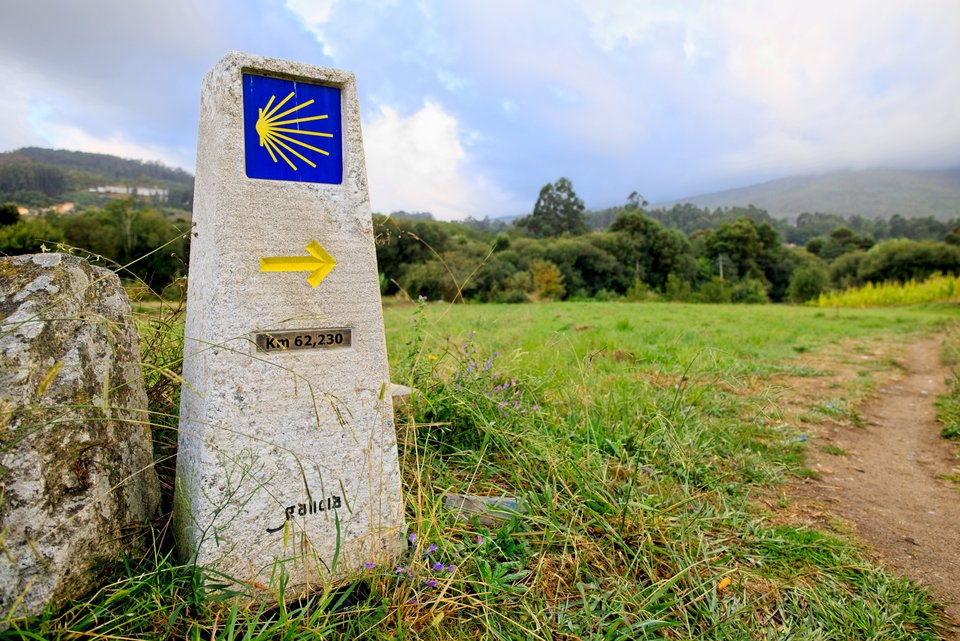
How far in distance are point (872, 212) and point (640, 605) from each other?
746 feet

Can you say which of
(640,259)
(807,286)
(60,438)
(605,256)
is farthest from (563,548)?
(640,259)

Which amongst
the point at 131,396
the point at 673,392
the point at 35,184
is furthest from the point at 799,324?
the point at 35,184

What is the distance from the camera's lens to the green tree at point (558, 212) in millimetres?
63406

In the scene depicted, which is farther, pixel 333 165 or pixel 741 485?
pixel 741 485

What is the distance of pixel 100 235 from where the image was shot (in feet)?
60.8

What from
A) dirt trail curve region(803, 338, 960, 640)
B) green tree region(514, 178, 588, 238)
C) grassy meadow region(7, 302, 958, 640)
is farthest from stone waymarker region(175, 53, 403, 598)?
green tree region(514, 178, 588, 238)

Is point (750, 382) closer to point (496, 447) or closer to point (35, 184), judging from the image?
point (496, 447)

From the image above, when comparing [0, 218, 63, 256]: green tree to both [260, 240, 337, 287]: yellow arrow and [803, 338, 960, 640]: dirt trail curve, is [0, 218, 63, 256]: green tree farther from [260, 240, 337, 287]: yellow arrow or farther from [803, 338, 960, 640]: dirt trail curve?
[803, 338, 960, 640]: dirt trail curve

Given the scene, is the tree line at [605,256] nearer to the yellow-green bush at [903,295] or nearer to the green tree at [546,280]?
the green tree at [546,280]

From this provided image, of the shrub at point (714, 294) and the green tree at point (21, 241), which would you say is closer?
the green tree at point (21, 241)

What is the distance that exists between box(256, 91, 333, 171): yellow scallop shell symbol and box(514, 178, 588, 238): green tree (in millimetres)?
61390

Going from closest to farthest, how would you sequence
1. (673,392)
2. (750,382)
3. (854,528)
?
(854,528) → (673,392) → (750,382)

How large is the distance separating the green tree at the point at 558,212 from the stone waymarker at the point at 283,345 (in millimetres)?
61377

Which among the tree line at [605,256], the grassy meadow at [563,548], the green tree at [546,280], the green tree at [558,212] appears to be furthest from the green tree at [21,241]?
the green tree at [558,212]
